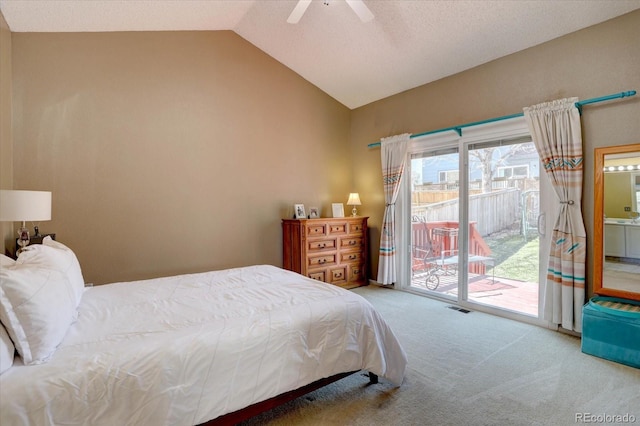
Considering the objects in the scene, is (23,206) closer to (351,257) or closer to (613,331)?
(351,257)

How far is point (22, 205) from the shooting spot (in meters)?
2.25

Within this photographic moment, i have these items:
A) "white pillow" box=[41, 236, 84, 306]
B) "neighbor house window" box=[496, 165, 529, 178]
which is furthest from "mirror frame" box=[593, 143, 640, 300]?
"white pillow" box=[41, 236, 84, 306]

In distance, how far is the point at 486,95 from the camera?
3.64 meters

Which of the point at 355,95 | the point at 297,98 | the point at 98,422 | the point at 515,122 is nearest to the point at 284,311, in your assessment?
the point at 98,422

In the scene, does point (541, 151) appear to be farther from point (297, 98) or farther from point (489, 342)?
point (297, 98)

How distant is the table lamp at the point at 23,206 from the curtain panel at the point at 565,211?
4.43 metres

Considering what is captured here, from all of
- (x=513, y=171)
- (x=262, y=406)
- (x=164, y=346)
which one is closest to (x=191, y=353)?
(x=164, y=346)

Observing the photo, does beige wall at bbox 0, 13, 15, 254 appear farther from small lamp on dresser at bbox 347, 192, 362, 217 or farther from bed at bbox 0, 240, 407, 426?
small lamp on dresser at bbox 347, 192, 362, 217

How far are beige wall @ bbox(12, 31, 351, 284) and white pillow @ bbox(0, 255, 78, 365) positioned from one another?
2.00 m

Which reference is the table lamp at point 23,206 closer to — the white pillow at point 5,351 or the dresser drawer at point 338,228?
the white pillow at point 5,351

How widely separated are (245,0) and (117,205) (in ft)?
8.59

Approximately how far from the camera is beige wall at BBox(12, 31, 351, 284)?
3.08 meters

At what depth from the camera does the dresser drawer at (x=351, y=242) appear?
15.2 feet

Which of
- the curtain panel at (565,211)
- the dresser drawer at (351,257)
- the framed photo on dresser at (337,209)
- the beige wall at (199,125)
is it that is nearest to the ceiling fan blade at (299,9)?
the beige wall at (199,125)
